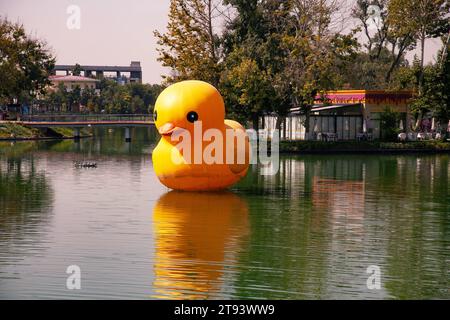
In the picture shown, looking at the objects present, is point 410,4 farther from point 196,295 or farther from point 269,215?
point 196,295

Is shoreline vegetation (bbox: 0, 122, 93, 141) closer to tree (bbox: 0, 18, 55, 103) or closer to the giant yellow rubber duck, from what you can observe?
tree (bbox: 0, 18, 55, 103)

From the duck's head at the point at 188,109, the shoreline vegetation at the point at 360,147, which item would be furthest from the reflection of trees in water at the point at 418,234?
the shoreline vegetation at the point at 360,147

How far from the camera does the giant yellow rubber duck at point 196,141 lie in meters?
37.0

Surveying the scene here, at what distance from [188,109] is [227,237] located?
905 cm

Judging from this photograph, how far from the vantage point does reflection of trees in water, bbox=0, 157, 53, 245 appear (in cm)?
3102

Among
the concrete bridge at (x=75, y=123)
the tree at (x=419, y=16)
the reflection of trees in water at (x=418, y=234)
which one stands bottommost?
the reflection of trees in water at (x=418, y=234)

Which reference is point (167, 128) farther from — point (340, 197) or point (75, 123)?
point (75, 123)

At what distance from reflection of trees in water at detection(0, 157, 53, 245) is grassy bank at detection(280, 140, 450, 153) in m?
23.1

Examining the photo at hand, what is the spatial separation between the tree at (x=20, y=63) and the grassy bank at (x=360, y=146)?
38461mm

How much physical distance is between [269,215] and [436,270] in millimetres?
10563

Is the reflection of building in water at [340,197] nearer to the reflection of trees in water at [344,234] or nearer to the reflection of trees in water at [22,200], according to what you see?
the reflection of trees in water at [344,234]

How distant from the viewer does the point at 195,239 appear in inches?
1128

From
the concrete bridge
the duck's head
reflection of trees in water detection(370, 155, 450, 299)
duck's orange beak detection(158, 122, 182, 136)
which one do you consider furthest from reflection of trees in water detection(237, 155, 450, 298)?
the concrete bridge
